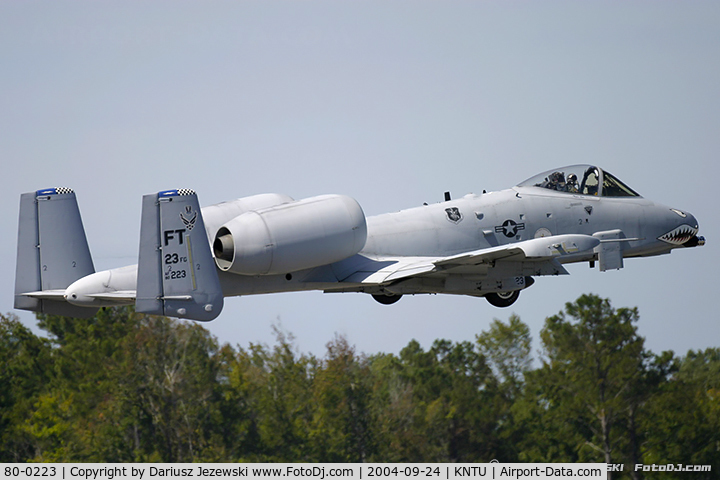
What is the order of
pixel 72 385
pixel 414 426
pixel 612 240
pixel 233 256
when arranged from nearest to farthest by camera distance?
pixel 233 256 → pixel 612 240 → pixel 414 426 → pixel 72 385

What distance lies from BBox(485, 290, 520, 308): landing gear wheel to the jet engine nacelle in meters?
5.13

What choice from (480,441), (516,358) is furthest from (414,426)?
(516,358)

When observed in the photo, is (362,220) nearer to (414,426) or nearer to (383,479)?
(383,479)

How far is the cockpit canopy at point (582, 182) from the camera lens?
2445 cm

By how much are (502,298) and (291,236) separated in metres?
7.20

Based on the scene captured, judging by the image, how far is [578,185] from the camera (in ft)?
80.4

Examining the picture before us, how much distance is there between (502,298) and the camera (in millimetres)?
24250

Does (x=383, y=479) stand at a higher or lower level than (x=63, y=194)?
lower

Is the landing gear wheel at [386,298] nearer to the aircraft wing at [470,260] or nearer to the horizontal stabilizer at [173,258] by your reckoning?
the aircraft wing at [470,260]

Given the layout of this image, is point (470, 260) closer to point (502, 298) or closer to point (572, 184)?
point (502, 298)

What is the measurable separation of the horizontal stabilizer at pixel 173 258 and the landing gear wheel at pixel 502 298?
8.85 metres

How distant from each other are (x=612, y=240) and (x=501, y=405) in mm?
47382

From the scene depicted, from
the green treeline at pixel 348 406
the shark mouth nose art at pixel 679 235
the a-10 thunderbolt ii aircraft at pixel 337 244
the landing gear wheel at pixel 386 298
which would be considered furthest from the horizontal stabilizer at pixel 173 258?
the green treeline at pixel 348 406

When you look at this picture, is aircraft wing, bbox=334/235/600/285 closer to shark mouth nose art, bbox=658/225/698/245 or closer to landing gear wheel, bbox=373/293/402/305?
landing gear wheel, bbox=373/293/402/305
